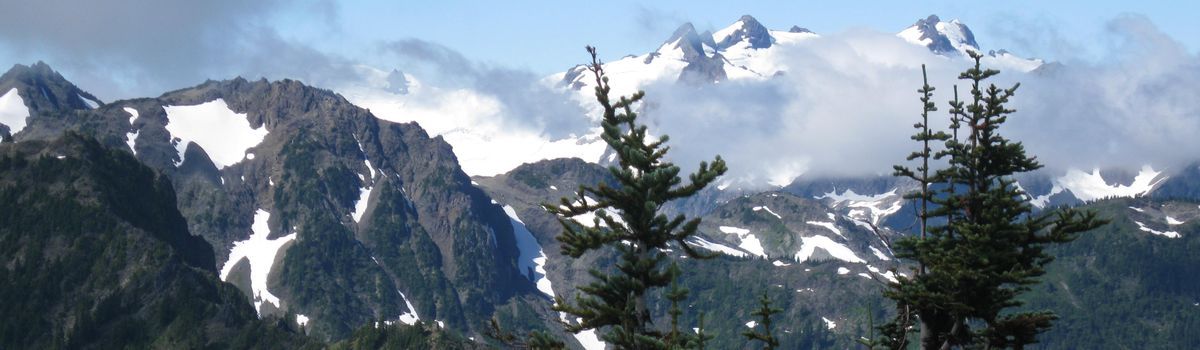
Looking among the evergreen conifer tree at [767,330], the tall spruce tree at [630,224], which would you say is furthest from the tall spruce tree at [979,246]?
the tall spruce tree at [630,224]

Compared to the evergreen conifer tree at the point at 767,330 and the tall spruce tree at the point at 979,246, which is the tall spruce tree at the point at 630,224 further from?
the tall spruce tree at the point at 979,246

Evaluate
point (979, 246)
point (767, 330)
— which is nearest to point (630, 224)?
point (767, 330)

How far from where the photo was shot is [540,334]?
134 ft

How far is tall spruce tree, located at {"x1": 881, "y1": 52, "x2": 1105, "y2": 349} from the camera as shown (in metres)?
42.5

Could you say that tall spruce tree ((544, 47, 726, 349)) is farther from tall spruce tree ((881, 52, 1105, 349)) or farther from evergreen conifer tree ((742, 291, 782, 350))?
tall spruce tree ((881, 52, 1105, 349))

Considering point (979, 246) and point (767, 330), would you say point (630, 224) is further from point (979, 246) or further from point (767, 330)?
point (979, 246)

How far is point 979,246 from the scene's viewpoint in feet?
140

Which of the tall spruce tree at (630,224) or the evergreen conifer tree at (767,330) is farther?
the evergreen conifer tree at (767,330)

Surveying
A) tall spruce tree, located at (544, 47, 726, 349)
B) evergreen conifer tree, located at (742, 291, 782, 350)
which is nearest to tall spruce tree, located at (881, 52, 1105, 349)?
evergreen conifer tree, located at (742, 291, 782, 350)

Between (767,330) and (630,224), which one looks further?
(767,330)

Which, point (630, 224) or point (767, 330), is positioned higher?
point (630, 224)

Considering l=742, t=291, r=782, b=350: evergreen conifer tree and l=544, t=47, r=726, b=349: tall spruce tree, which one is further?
l=742, t=291, r=782, b=350: evergreen conifer tree

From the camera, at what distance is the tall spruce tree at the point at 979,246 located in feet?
139

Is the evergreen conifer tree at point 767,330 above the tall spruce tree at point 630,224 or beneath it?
beneath
